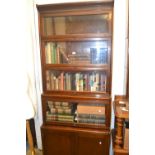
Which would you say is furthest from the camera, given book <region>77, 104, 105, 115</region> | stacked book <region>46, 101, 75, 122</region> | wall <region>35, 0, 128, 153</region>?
stacked book <region>46, 101, 75, 122</region>

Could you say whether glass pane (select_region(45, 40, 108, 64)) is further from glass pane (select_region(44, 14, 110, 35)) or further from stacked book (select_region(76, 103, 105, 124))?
stacked book (select_region(76, 103, 105, 124))

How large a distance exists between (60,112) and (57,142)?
1.21ft

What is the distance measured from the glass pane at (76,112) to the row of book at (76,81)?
0.66 ft

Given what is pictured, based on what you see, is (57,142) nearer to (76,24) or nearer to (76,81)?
(76,81)

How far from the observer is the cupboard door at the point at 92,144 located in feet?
6.08

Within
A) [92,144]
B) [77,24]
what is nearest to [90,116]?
[92,144]

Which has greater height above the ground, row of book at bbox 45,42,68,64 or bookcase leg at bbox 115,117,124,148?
row of book at bbox 45,42,68,64

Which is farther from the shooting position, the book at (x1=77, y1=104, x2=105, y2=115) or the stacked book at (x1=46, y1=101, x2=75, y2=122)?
the stacked book at (x1=46, y1=101, x2=75, y2=122)

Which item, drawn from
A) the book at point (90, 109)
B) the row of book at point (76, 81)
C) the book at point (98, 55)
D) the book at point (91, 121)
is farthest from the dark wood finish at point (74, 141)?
the book at point (98, 55)

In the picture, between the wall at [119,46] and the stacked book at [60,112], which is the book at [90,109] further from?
the wall at [119,46]

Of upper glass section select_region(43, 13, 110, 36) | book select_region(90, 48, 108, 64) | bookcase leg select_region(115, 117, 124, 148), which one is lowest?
bookcase leg select_region(115, 117, 124, 148)

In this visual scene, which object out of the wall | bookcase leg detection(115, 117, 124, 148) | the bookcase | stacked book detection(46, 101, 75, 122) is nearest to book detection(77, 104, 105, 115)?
the bookcase

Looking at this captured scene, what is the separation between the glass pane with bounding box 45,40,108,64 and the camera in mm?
1890

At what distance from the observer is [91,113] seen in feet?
6.40
